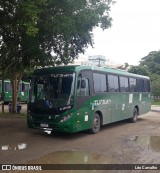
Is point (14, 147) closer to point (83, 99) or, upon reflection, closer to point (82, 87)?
point (83, 99)

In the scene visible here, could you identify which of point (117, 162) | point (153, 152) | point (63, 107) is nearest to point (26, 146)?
point (63, 107)

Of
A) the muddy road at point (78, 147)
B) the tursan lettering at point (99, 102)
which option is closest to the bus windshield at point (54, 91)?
the muddy road at point (78, 147)

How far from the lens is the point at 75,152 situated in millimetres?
9656

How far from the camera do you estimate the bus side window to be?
12.2 m

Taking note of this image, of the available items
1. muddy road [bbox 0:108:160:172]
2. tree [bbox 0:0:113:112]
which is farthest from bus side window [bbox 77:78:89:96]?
tree [bbox 0:0:113:112]

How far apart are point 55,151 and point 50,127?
2.37 metres

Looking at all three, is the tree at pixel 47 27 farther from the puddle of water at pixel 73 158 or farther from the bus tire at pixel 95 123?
the puddle of water at pixel 73 158

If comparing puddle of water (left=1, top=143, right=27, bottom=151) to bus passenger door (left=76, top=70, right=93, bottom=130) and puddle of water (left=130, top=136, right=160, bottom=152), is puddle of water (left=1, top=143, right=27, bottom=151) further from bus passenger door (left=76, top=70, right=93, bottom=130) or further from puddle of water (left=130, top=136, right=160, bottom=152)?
puddle of water (left=130, top=136, right=160, bottom=152)

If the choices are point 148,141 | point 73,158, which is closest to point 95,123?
point 148,141

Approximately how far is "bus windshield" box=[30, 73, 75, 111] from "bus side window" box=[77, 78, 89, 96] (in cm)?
38

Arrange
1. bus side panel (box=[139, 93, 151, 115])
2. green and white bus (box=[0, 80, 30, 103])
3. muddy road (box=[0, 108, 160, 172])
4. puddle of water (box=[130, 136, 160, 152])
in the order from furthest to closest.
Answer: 1. green and white bus (box=[0, 80, 30, 103])
2. bus side panel (box=[139, 93, 151, 115])
3. puddle of water (box=[130, 136, 160, 152])
4. muddy road (box=[0, 108, 160, 172])

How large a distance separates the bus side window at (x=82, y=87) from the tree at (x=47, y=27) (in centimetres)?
226

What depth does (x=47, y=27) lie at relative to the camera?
43.2 ft

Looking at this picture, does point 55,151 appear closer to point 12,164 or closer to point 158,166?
point 12,164
